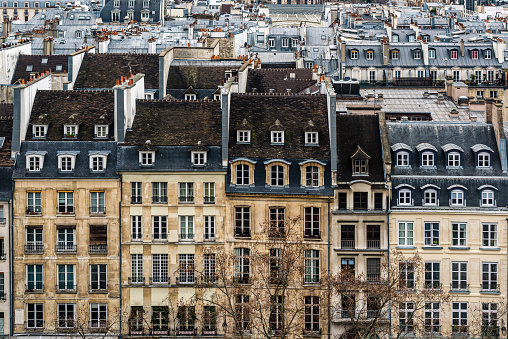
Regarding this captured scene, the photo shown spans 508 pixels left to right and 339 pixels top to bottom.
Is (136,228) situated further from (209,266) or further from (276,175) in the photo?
(276,175)

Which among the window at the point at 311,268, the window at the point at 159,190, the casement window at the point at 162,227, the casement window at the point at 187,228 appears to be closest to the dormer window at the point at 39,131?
the window at the point at 159,190

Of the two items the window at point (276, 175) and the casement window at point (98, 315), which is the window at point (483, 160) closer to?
the window at point (276, 175)

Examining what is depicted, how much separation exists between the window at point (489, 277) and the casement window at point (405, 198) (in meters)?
6.66

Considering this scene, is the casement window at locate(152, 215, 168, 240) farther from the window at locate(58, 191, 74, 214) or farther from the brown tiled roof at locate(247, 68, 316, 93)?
the brown tiled roof at locate(247, 68, 316, 93)

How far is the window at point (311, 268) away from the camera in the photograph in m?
85.9

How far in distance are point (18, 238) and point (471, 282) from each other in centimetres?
3174

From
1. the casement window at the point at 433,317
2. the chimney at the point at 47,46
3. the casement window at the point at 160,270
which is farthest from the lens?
the chimney at the point at 47,46

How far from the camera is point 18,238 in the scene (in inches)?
3420

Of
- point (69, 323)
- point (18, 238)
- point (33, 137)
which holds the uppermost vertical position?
point (33, 137)

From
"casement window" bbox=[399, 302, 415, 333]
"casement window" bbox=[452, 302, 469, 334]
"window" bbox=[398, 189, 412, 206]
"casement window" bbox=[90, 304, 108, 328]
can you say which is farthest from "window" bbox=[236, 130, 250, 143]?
"casement window" bbox=[452, 302, 469, 334]

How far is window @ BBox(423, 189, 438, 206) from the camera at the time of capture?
283 feet

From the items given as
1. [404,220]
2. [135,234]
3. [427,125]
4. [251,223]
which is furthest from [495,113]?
[135,234]

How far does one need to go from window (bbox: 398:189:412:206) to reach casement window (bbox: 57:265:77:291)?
2338 centimetres

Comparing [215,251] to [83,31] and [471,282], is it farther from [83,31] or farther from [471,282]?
[83,31]
